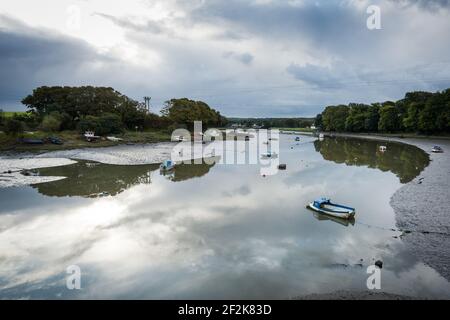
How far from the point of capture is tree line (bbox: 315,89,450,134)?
89875mm

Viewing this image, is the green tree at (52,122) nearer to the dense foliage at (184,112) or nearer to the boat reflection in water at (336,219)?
the dense foliage at (184,112)

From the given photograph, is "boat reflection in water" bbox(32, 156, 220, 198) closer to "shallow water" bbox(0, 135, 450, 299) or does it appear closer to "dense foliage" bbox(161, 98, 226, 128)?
"shallow water" bbox(0, 135, 450, 299)

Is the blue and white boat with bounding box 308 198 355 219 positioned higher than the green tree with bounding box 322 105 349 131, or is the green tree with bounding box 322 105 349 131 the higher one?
the green tree with bounding box 322 105 349 131

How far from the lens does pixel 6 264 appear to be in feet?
53.7

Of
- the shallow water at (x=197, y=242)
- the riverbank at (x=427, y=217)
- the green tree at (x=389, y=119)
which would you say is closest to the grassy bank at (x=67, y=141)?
the shallow water at (x=197, y=242)

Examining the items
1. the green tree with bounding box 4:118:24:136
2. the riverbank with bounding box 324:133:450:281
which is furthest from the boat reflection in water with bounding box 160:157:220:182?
the green tree with bounding box 4:118:24:136

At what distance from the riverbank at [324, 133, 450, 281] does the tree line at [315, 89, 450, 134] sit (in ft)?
208

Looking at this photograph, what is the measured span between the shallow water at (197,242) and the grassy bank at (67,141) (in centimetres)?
3544

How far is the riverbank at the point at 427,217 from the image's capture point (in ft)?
57.1

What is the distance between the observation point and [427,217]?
23125 mm

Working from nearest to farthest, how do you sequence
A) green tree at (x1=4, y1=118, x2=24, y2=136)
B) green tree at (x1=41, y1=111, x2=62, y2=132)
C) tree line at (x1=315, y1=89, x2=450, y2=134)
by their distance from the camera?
green tree at (x1=4, y1=118, x2=24, y2=136), green tree at (x1=41, y1=111, x2=62, y2=132), tree line at (x1=315, y1=89, x2=450, y2=134)
